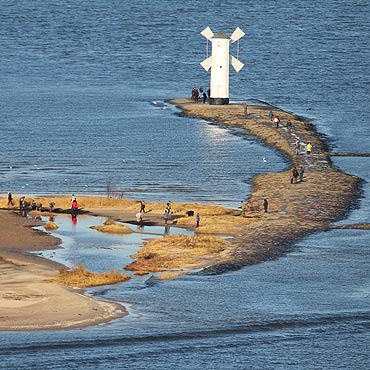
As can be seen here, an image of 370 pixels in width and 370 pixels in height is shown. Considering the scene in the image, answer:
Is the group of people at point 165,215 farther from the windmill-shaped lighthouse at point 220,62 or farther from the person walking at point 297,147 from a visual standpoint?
the windmill-shaped lighthouse at point 220,62

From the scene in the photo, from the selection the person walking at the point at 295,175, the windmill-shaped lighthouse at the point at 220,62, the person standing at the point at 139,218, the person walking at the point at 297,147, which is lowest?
the person standing at the point at 139,218

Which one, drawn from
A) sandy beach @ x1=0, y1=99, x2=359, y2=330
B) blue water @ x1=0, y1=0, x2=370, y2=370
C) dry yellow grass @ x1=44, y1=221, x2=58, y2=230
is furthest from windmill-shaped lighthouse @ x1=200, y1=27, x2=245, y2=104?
dry yellow grass @ x1=44, y1=221, x2=58, y2=230

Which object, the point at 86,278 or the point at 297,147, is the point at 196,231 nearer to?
the point at 86,278

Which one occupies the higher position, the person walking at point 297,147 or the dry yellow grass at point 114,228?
the person walking at point 297,147

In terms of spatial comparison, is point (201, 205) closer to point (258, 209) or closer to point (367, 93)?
point (258, 209)

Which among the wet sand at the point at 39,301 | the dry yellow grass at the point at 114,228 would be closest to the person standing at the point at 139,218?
the dry yellow grass at the point at 114,228

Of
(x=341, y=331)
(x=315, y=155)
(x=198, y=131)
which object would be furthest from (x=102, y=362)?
(x=198, y=131)
